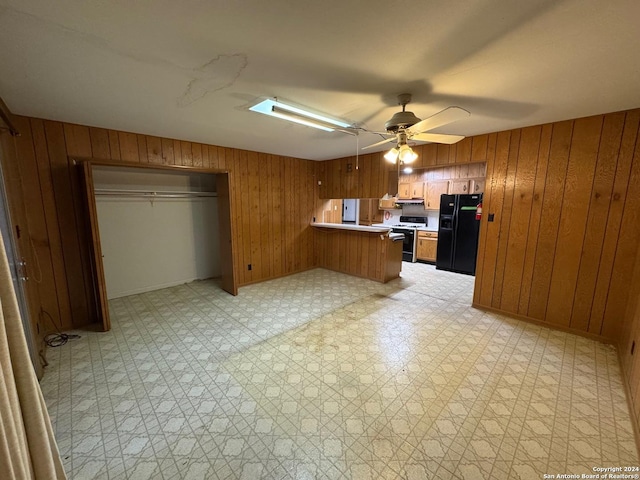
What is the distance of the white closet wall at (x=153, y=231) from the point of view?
3.92 metres

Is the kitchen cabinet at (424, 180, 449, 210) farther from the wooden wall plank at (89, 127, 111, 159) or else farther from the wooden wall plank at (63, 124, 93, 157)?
the wooden wall plank at (63, 124, 93, 157)

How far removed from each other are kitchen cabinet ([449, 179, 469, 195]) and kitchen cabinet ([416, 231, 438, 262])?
3.32 ft

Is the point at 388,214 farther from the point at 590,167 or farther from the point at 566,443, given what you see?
the point at 566,443

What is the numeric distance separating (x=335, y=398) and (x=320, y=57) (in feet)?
7.82

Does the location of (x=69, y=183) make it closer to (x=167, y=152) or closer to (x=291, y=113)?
(x=167, y=152)

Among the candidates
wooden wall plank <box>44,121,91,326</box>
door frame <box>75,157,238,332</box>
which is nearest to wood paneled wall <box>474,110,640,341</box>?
door frame <box>75,157,238,332</box>

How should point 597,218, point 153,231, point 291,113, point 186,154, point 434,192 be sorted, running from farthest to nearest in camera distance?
point 434,192 → point 153,231 → point 186,154 → point 597,218 → point 291,113

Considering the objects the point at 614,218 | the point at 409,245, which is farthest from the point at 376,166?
the point at 614,218

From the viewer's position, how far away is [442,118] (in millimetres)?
1948

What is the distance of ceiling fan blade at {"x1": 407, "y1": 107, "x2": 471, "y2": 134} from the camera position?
1.82 meters

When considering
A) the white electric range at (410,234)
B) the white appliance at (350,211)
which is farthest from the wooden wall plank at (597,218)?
the white appliance at (350,211)

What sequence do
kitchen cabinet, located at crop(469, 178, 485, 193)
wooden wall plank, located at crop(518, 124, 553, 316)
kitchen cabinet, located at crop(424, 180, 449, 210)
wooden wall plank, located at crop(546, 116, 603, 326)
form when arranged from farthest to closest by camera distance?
kitchen cabinet, located at crop(424, 180, 449, 210) < kitchen cabinet, located at crop(469, 178, 485, 193) < wooden wall plank, located at crop(518, 124, 553, 316) < wooden wall plank, located at crop(546, 116, 603, 326)

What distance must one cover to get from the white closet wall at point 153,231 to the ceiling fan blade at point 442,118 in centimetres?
402

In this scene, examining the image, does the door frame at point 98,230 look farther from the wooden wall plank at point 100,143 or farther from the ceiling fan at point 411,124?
the ceiling fan at point 411,124
